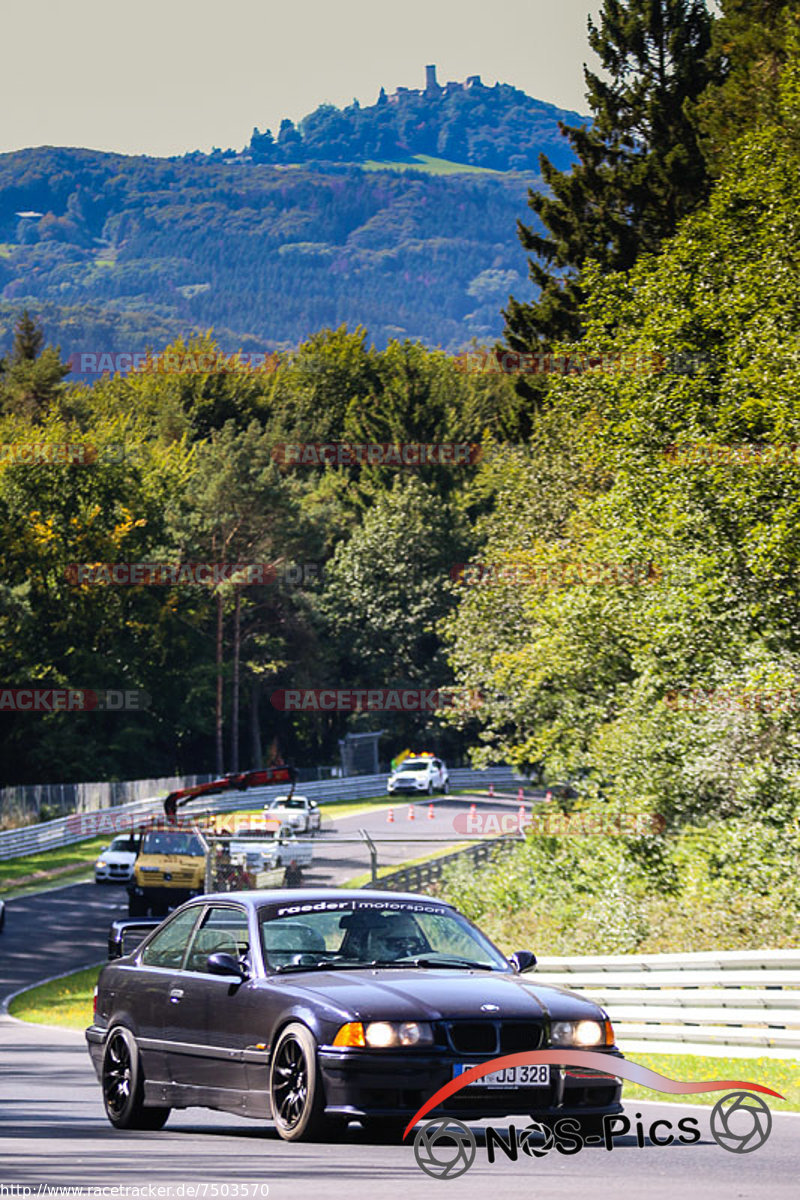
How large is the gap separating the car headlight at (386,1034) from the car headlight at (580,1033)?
671 millimetres

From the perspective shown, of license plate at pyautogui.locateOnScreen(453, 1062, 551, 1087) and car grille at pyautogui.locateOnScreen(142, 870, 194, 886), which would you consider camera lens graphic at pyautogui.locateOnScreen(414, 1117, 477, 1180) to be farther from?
car grille at pyautogui.locateOnScreen(142, 870, 194, 886)

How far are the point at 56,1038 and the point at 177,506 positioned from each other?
5993cm

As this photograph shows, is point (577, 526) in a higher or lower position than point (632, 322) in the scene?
lower

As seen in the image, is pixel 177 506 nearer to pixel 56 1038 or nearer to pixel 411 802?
pixel 411 802

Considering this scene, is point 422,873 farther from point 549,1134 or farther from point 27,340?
point 27,340

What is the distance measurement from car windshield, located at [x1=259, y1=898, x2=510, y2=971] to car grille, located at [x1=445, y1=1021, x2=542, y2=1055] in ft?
3.32

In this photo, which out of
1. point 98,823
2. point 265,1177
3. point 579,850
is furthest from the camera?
point 98,823

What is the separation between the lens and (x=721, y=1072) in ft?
43.7

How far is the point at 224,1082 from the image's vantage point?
9.19 meters

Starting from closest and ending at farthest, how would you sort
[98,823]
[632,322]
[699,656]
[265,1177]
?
[265,1177], [699,656], [632,322], [98,823]

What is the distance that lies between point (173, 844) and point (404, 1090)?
29789 mm

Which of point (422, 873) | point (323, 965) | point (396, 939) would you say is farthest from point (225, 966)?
point (422, 873)

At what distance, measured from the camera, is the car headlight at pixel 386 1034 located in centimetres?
817

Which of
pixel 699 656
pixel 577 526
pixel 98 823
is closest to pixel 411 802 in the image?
pixel 98 823
